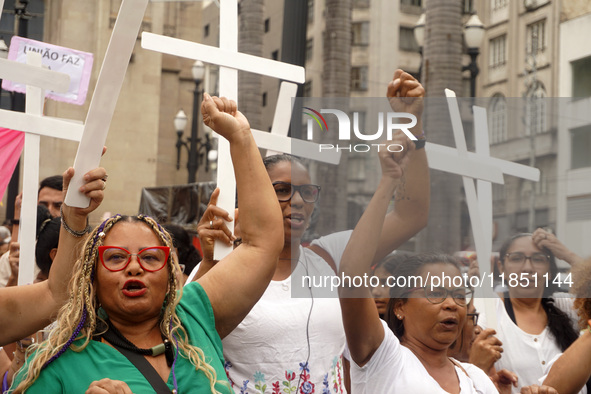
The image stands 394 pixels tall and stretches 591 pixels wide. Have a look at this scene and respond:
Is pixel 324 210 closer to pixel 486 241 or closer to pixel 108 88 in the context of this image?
pixel 486 241

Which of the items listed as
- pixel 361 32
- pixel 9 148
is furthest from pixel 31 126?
pixel 361 32

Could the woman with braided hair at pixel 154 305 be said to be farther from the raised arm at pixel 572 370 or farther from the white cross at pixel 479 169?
the raised arm at pixel 572 370

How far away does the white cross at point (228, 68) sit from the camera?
380 cm

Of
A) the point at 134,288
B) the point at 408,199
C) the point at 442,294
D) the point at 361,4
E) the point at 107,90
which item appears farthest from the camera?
the point at 361,4

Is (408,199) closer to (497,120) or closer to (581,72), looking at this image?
(497,120)

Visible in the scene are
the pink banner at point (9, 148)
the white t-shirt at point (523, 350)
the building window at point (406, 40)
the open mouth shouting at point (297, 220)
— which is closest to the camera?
the open mouth shouting at point (297, 220)

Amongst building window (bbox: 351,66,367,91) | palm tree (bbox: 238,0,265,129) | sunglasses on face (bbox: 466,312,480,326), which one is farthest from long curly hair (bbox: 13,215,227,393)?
building window (bbox: 351,66,367,91)

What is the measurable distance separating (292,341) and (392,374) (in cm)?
44

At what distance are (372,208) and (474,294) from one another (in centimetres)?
85

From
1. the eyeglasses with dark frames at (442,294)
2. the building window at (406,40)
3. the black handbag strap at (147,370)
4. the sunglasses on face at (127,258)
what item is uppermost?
the building window at (406,40)

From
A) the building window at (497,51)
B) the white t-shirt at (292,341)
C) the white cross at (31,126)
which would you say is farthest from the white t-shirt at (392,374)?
the building window at (497,51)

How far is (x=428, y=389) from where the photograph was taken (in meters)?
3.61

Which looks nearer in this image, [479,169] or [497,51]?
[479,169]

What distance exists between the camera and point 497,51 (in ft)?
155
